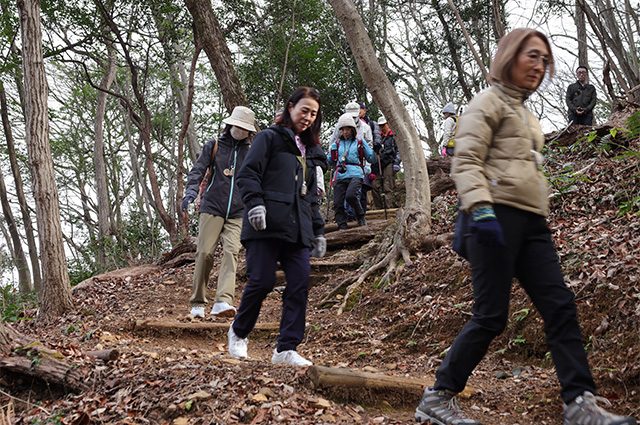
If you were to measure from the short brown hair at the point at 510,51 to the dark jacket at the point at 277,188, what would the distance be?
1.71m

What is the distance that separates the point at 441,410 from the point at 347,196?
735cm

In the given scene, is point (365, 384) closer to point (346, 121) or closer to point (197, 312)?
point (197, 312)

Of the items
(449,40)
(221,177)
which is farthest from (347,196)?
(449,40)

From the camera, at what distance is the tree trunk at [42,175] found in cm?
742

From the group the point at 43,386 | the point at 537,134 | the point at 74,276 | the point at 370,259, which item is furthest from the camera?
the point at 74,276

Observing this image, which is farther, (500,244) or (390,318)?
(390,318)

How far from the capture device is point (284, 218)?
13.1ft

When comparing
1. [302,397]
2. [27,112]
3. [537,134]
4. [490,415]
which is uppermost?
[27,112]

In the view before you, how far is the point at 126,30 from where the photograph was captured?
1548 centimetres

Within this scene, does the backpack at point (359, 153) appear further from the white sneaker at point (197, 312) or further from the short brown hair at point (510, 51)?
the short brown hair at point (510, 51)

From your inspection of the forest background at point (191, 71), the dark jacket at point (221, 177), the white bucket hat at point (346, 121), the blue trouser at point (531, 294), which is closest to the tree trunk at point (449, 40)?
the forest background at point (191, 71)

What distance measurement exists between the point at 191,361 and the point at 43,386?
44.3 inches

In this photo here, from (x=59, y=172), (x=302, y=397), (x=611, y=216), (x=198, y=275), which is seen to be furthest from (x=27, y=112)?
(x=59, y=172)

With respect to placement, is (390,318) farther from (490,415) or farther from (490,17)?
(490,17)
